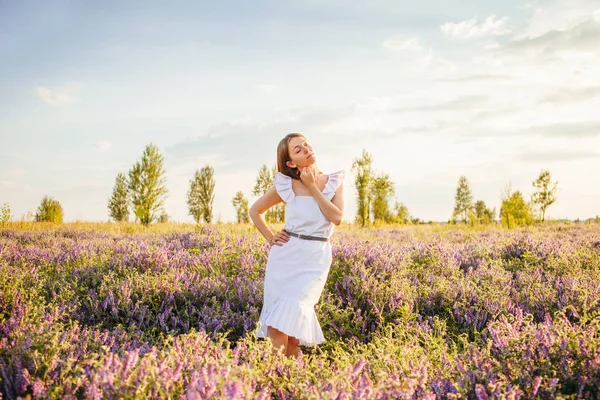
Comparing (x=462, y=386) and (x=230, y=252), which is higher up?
(x=230, y=252)

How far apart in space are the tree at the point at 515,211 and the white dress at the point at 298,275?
18211 mm

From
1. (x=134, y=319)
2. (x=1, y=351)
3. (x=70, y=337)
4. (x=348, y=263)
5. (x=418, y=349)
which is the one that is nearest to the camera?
(x=1, y=351)

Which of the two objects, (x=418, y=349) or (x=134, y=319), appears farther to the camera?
(x=134, y=319)

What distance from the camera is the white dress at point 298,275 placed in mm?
3355

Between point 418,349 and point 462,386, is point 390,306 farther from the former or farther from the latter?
point 462,386

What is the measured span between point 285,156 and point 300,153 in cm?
20

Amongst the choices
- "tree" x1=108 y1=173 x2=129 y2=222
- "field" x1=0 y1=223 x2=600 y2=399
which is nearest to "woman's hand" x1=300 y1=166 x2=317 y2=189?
"field" x1=0 y1=223 x2=600 y2=399

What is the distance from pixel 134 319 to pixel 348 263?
2581 millimetres

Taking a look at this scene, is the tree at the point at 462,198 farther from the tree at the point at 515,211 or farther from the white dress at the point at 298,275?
the white dress at the point at 298,275

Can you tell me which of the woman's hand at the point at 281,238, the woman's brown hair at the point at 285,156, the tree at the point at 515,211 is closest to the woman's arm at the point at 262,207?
the woman's brown hair at the point at 285,156

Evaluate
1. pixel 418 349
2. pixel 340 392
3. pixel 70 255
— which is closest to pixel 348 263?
pixel 418 349

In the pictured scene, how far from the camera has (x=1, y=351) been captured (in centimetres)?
260

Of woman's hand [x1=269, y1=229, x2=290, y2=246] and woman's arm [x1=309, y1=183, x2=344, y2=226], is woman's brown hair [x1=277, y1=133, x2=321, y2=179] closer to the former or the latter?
woman's arm [x1=309, y1=183, x2=344, y2=226]

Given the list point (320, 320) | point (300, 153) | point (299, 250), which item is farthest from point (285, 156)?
point (320, 320)
